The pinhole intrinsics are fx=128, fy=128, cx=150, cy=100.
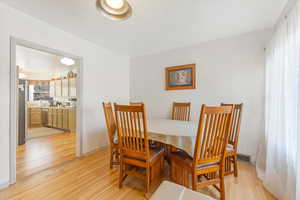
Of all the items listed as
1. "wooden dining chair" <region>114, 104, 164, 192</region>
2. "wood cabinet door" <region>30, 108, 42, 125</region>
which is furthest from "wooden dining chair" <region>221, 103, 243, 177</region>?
"wood cabinet door" <region>30, 108, 42, 125</region>

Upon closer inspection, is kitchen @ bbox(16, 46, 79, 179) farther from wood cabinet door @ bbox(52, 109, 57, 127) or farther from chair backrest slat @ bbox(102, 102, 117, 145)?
chair backrest slat @ bbox(102, 102, 117, 145)

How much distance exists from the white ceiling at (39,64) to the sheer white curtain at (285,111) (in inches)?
224

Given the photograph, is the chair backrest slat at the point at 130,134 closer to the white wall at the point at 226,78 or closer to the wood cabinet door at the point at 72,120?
the white wall at the point at 226,78

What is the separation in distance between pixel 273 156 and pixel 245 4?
6.47 feet

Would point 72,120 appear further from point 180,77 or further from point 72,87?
point 180,77

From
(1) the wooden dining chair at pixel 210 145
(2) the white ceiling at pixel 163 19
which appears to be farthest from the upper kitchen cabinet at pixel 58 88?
(1) the wooden dining chair at pixel 210 145

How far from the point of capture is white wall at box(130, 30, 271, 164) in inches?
89.3

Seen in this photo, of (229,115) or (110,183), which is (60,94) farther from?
(229,115)

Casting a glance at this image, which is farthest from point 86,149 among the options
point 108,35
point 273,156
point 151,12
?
point 273,156

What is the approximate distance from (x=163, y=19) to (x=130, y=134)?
1.74 metres

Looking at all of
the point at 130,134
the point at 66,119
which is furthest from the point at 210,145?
the point at 66,119

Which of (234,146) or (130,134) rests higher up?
(130,134)

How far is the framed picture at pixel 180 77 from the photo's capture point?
289cm

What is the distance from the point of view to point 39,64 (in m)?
4.86
